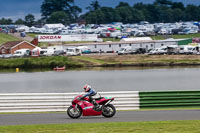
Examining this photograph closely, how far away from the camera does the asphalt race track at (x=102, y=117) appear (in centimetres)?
2142

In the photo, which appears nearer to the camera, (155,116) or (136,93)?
(155,116)

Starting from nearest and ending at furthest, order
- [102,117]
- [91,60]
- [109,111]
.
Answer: [109,111] → [102,117] → [91,60]

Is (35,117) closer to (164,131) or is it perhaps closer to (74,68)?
(164,131)

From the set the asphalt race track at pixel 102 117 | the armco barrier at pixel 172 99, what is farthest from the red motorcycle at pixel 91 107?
the armco barrier at pixel 172 99

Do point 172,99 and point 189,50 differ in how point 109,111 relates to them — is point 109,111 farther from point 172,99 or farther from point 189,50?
point 189,50

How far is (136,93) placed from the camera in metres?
25.6

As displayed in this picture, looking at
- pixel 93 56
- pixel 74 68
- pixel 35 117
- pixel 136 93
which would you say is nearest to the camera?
pixel 35 117

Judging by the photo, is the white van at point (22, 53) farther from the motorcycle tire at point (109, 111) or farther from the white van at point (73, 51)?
the motorcycle tire at point (109, 111)

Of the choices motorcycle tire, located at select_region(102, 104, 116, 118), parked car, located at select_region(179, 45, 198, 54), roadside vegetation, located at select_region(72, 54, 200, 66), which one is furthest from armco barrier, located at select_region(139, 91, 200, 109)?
parked car, located at select_region(179, 45, 198, 54)

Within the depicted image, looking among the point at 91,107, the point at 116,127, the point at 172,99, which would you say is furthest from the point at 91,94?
the point at 172,99

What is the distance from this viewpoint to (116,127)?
62.6 feet

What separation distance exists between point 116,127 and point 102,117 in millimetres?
3293

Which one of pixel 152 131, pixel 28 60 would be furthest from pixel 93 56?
pixel 152 131

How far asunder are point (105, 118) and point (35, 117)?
12.0 feet
